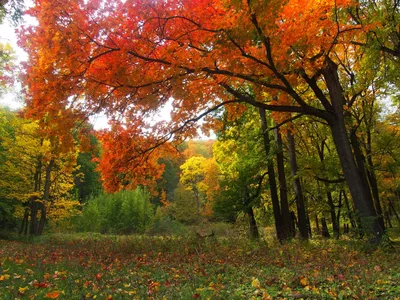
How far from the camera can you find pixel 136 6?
275 inches

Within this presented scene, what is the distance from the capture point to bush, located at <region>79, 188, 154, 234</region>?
1043 inches

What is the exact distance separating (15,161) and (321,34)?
21.3m

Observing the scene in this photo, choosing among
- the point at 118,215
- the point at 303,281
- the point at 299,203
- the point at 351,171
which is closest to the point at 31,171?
the point at 118,215

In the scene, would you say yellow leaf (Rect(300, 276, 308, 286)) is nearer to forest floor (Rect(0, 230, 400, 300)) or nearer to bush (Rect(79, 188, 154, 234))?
forest floor (Rect(0, 230, 400, 300))

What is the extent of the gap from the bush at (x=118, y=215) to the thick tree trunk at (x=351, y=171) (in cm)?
2035

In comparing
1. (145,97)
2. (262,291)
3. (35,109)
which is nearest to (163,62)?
(145,97)

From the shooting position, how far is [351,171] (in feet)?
31.2

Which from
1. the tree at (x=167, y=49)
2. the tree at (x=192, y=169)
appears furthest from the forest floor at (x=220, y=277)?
the tree at (x=192, y=169)

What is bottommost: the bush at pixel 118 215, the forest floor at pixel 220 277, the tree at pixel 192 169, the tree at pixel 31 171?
the forest floor at pixel 220 277

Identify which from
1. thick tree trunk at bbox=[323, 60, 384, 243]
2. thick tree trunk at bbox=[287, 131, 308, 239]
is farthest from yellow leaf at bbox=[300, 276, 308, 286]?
thick tree trunk at bbox=[287, 131, 308, 239]

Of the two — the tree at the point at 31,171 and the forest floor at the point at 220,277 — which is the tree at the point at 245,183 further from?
the tree at the point at 31,171

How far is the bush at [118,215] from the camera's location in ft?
86.9

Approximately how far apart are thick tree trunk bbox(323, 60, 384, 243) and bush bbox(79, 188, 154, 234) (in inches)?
801

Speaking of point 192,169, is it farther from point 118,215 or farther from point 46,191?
point 46,191
